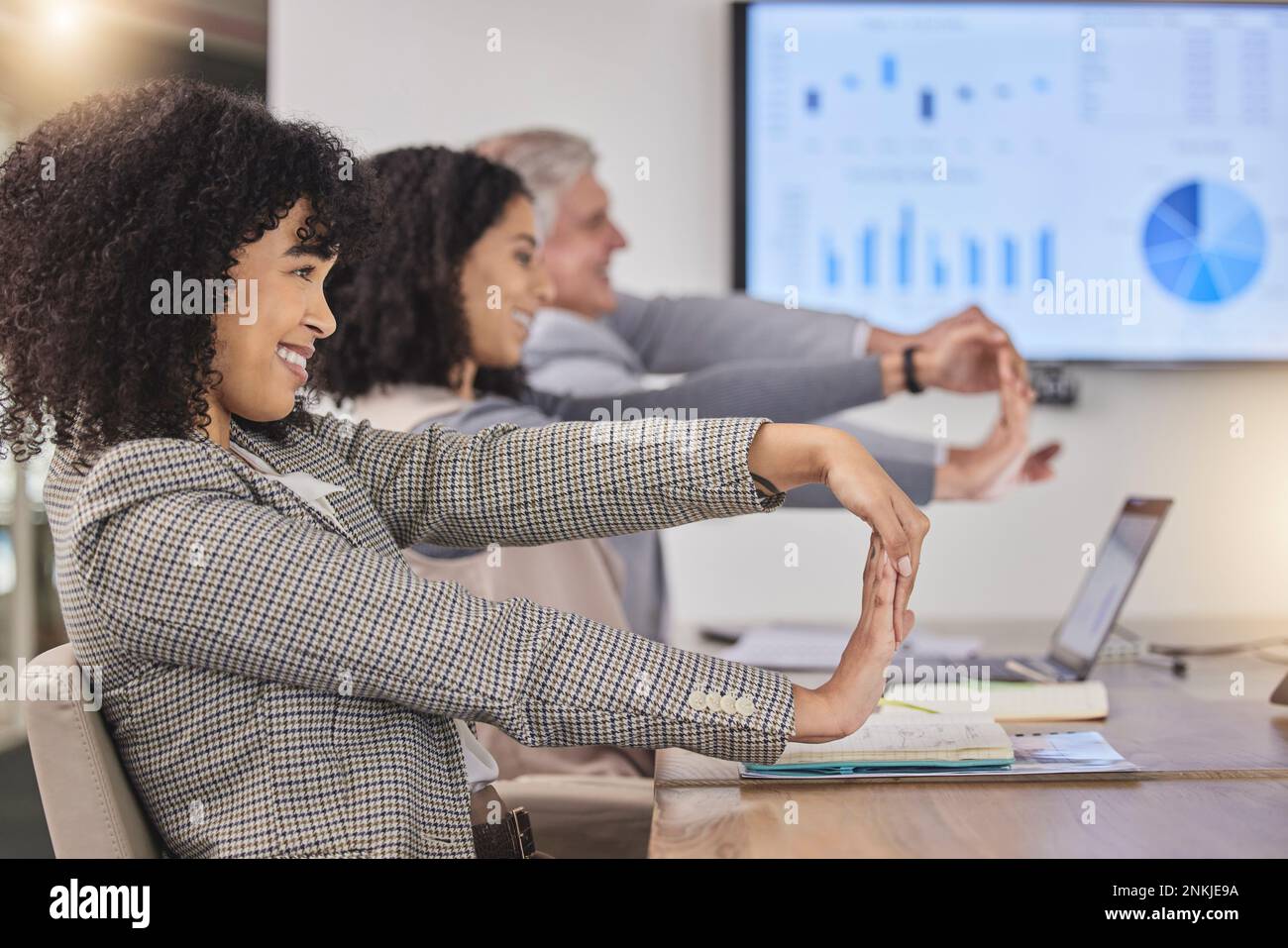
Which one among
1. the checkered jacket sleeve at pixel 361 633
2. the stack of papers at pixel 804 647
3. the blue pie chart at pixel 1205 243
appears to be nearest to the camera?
the checkered jacket sleeve at pixel 361 633

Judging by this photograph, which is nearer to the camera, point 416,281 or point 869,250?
point 416,281

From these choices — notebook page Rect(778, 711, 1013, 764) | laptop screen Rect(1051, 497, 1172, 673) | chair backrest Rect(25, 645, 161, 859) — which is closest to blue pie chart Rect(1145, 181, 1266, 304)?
laptop screen Rect(1051, 497, 1172, 673)

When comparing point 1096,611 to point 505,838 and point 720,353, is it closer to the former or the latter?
point 505,838

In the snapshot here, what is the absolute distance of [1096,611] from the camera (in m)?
1.57

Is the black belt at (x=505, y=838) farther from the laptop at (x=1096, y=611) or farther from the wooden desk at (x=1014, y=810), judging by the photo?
the laptop at (x=1096, y=611)

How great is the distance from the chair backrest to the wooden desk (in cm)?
40

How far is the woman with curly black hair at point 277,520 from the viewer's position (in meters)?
0.84

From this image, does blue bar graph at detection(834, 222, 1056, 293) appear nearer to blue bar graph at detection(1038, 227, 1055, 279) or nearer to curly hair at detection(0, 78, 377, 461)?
blue bar graph at detection(1038, 227, 1055, 279)

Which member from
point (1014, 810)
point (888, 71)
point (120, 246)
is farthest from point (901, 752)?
point (888, 71)

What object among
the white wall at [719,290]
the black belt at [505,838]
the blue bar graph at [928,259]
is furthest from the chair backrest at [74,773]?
the blue bar graph at [928,259]

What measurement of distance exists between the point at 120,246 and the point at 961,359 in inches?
53.5

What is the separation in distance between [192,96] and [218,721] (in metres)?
0.51

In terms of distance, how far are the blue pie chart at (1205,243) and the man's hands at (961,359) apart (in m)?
0.60
